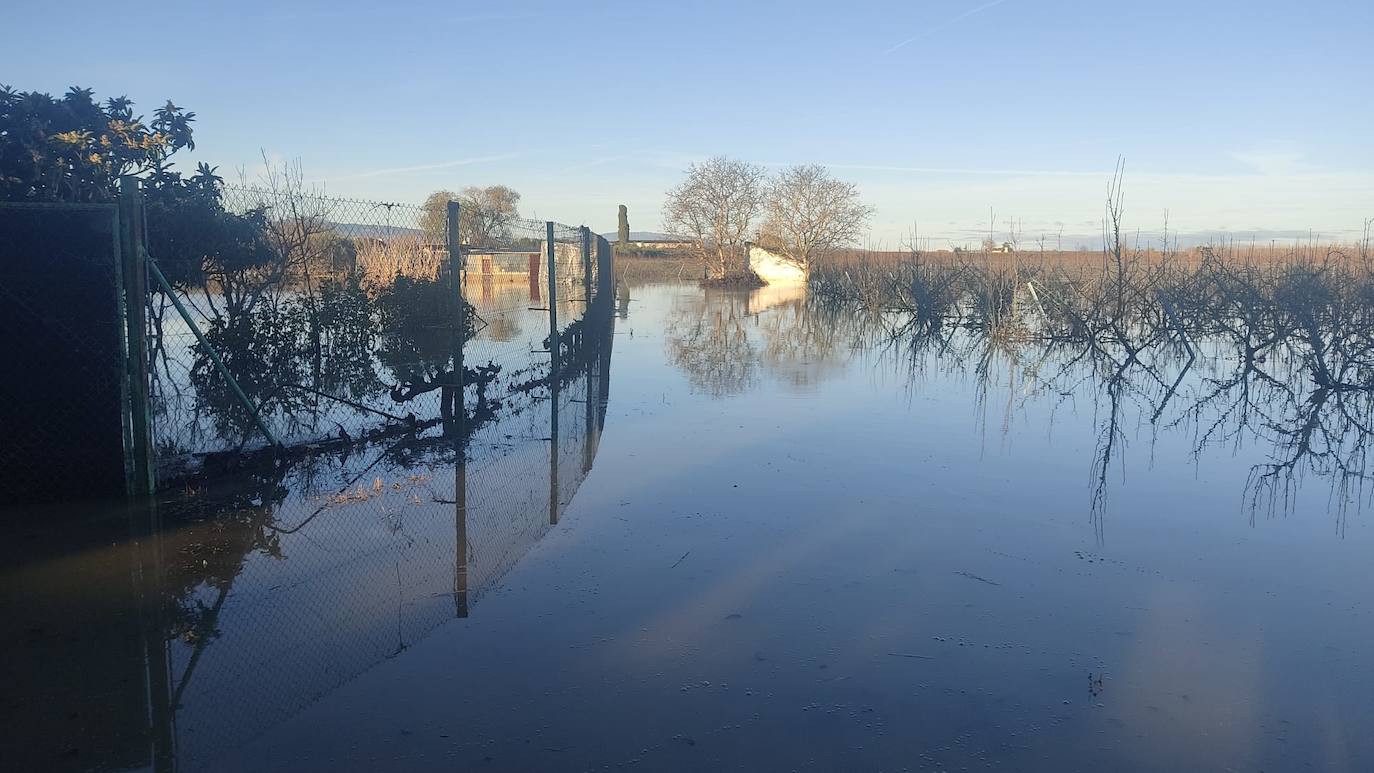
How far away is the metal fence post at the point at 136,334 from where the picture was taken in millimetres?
6410

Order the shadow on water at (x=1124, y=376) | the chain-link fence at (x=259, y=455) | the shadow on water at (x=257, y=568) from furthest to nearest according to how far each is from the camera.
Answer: the shadow on water at (x=1124, y=376) → the chain-link fence at (x=259, y=455) → the shadow on water at (x=257, y=568)

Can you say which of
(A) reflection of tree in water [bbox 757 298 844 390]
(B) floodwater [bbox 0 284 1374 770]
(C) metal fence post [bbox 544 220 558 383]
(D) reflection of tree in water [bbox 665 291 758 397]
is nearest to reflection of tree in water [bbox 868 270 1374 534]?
(B) floodwater [bbox 0 284 1374 770]

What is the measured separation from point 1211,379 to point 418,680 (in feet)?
41.0

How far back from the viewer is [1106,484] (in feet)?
24.1

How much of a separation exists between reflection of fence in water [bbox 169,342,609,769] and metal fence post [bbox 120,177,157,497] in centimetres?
94

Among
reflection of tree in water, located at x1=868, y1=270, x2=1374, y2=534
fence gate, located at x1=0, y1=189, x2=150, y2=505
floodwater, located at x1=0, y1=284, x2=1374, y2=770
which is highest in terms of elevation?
fence gate, located at x1=0, y1=189, x2=150, y2=505

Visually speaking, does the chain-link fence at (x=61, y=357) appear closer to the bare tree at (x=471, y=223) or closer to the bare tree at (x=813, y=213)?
the bare tree at (x=471, y=223)

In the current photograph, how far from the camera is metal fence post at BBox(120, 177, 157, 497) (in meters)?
6.41

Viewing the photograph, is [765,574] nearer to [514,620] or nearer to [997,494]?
[514,620]

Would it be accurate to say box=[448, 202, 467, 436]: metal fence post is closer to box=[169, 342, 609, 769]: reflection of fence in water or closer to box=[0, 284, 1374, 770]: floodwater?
box=[0, 284, 1374, 770]: floodwater

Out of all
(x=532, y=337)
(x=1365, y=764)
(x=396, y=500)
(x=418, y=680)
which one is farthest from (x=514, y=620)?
(x=532, y=337)

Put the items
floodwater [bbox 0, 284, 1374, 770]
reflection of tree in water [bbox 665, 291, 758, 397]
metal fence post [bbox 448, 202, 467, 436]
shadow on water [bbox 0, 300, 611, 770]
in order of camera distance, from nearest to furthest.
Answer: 1. floodwater [bbox 0, 284, 1374, 770]
2. shadow on water [bbox 0, 300, 611, 770]
3. metal fence post [bbox 448, 202, 467, 436]
4. reflection of tree in water [bbox 665, 291, 758, 397]

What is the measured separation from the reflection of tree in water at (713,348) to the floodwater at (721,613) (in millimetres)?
4050

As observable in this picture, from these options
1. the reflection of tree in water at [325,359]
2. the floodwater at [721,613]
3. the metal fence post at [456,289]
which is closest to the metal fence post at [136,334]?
the floodwater at [721,613]
